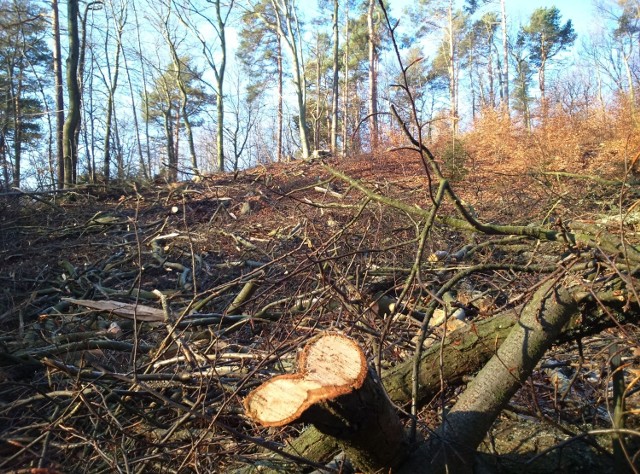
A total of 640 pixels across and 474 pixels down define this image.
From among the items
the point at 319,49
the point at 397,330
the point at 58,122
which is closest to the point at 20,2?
the point at 58,122

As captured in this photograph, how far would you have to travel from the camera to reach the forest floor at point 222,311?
7.08 feet

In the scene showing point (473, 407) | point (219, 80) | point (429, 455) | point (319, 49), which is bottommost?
point (429, 455)

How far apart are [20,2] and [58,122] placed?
733 cm

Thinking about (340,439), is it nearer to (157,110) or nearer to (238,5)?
(238,5)

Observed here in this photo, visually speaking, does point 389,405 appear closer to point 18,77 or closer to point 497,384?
point 497,384

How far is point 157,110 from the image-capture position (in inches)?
1150

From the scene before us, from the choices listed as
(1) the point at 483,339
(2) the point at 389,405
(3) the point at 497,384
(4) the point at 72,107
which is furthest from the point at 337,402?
(4) the point at 72,107

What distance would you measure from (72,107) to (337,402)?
39.2 feet

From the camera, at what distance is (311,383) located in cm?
140

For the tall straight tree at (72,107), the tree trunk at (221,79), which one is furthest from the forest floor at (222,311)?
the tree trunk at (221,79)

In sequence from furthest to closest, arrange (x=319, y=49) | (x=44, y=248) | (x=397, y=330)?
1. (x=319, y=49)
2. (x=44, y=248)
3. (x=397, y=330)

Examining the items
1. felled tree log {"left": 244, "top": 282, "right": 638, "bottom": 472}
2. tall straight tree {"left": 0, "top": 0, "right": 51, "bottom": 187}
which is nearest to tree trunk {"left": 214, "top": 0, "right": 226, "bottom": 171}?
tall straight tree {"left": 0, "top": 0, "right": 51, "bottom": 187}

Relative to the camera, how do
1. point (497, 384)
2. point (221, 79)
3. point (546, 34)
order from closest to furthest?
1. point (497, 384)
2. point (221, 79)
3. point (546, 34)

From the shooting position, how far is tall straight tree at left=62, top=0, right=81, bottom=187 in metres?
10.7
